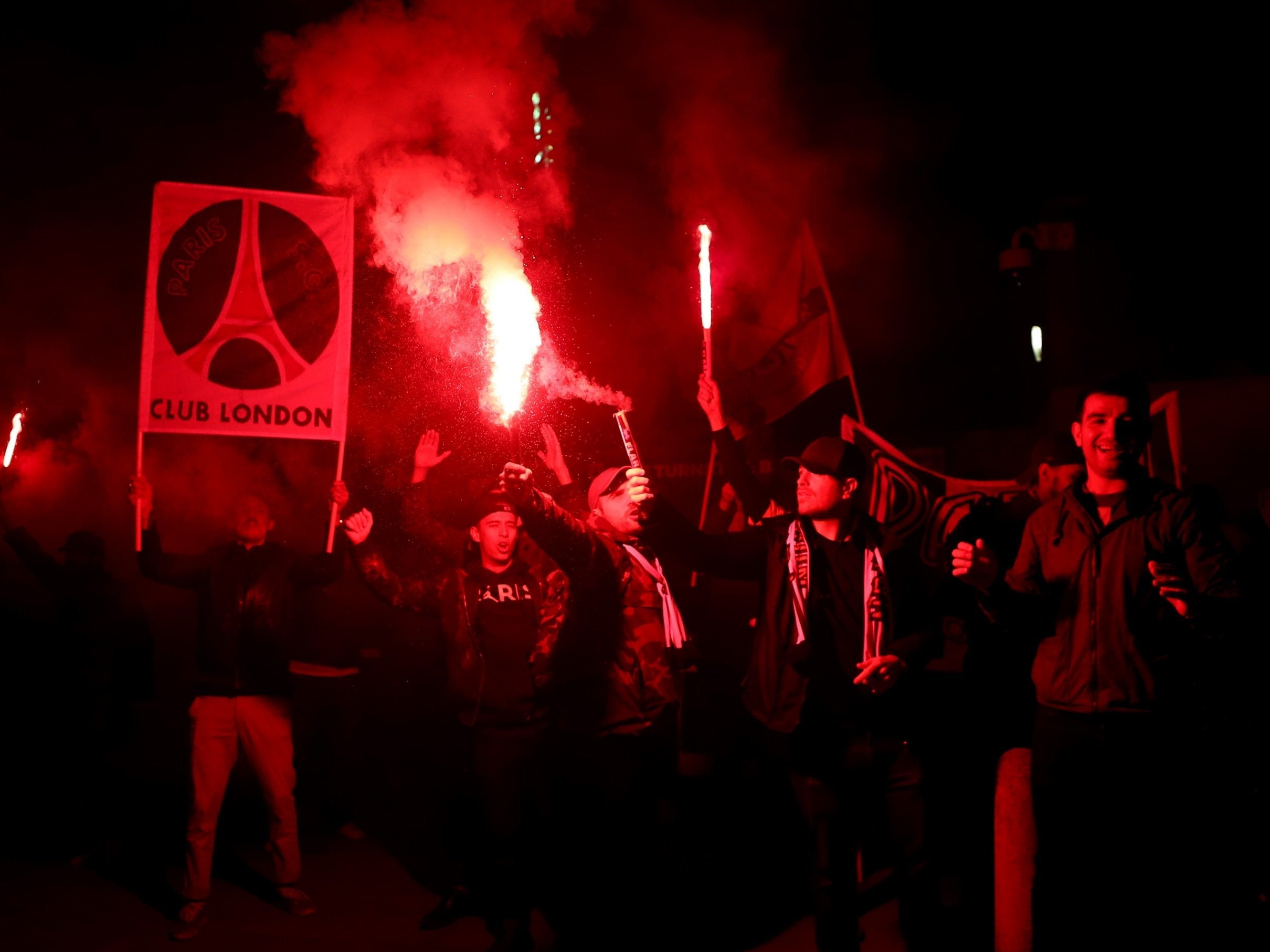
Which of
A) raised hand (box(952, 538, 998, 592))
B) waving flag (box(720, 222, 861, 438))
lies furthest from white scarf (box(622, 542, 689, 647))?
waving flag (box(720, 222, 861, 438))

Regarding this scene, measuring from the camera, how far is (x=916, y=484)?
6199mm

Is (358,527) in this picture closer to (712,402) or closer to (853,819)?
(712,402)

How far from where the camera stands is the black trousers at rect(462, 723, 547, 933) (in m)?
3.95

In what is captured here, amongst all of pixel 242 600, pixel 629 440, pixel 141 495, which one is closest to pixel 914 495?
pixel 629 440

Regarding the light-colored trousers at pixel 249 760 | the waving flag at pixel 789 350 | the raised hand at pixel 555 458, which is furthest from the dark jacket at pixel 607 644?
the waving flag at pixel 789 350

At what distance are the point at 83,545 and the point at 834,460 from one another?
4.47m

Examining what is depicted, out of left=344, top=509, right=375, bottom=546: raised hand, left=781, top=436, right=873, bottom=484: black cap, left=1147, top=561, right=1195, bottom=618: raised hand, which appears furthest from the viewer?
left=344, top=509, right=375, bottom=546: raised hand

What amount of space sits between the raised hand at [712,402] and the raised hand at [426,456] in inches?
49.3

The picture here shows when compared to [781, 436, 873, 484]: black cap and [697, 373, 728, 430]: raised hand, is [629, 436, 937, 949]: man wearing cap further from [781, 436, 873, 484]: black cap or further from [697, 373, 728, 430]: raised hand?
[697, 373, 728, 430]: raised hand

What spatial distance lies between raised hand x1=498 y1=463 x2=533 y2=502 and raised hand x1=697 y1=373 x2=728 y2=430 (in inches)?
38.0

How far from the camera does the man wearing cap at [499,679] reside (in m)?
3.99

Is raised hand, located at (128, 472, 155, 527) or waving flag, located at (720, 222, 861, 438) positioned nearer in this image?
raised hand, located at (128, 472, 155, 527)

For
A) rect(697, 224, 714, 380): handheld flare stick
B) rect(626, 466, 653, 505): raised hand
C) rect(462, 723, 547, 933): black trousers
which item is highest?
rect(697, 224, 714, 380): handheld flare stick

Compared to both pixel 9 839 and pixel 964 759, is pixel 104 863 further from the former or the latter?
pixel 964 759
